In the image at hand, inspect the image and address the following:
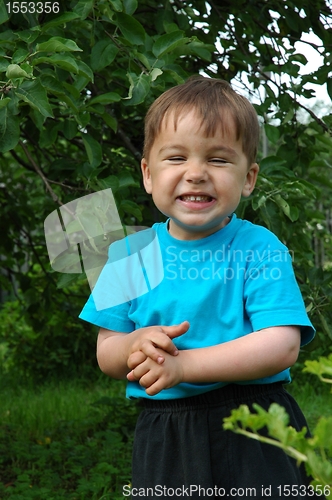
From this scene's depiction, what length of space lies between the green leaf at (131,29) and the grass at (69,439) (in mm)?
1811

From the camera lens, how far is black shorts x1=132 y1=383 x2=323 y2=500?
1.54 meters

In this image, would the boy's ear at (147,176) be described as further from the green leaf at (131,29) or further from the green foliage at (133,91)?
the green leaf at (131,29)

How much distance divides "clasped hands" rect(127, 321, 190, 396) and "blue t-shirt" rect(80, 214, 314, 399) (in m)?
0.12

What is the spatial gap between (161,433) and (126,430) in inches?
98.1

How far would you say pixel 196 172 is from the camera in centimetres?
158

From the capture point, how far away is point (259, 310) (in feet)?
5.09

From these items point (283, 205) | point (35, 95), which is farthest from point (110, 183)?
point (283, 205)

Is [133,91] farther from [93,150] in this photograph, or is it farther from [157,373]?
[157,373]

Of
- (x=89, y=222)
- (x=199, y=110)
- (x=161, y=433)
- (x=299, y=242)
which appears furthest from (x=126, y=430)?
(x=199, y=110)

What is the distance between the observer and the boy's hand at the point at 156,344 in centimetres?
145

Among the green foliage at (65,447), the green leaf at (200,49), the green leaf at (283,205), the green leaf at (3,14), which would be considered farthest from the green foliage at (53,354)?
the green leaf at (3,14)

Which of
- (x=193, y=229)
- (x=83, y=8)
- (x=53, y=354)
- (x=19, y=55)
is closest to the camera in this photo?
(x=193, y=229)

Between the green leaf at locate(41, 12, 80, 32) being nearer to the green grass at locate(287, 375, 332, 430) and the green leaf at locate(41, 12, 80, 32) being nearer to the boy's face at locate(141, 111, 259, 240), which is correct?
the boy's face at locate(141, 111, 259, 240)

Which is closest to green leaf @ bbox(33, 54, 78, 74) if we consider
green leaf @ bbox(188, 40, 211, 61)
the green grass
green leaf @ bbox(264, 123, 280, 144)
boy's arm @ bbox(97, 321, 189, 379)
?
green leaf @ bbox(188, 40, 211, 61)
